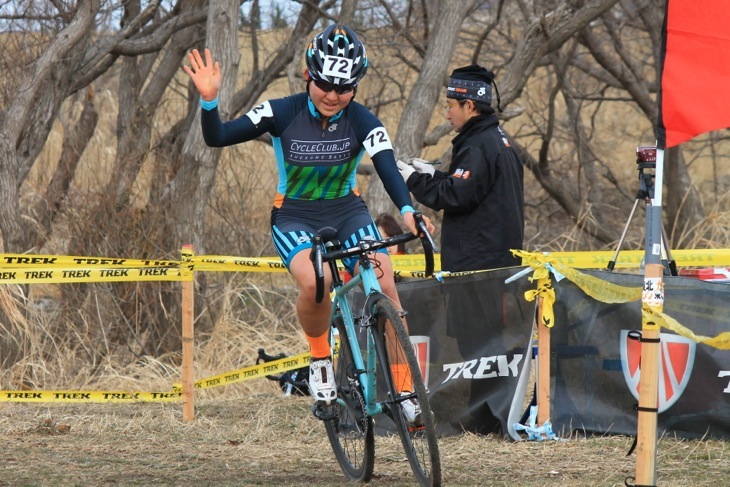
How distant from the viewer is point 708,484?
5234 mm

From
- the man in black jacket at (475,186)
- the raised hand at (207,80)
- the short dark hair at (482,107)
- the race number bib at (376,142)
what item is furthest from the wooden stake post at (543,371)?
the raised hand at (207,80)

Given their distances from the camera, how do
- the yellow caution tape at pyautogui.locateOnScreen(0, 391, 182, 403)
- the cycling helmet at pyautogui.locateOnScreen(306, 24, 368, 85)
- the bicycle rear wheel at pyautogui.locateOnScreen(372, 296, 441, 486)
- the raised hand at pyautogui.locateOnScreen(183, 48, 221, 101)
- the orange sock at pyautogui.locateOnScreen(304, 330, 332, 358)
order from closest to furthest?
the bicycle rear wheel at pyautogui.locateOnScreen(372, 296, 441, 486) < the raised hand at pyautogui.locateOnScreen(183, 48, 221, 101) < the cycling helmet at pyautogui.locateOnScreen(306, 24, 368, 85) < the orange sock at pyautogui.locateOnScreen(304, 330, 332, 358) < the yellow caution tape at pyautogui.locateOnScreen(0, 391, 182, 403)

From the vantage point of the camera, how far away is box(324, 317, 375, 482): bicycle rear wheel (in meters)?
5.24

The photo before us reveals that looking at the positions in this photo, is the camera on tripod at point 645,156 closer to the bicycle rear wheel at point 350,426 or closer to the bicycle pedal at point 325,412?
the bicycle rear wheel at point 350,426

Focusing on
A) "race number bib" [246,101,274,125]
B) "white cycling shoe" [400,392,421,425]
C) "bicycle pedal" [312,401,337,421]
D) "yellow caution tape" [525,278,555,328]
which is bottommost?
"bicycle pedal" [312,401,337,421]

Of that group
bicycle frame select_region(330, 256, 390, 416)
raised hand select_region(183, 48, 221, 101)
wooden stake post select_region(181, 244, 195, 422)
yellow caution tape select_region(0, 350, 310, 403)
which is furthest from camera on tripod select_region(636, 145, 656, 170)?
wooden stake post select_region(181, 244, 195, 422)

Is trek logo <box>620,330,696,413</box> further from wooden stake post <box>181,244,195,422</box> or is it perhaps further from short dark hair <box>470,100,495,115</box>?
wooden stake post <box>181,244,195,422</box>

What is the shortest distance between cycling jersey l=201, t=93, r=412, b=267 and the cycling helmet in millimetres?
275

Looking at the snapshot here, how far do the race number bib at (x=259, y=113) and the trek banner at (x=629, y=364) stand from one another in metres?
2.18

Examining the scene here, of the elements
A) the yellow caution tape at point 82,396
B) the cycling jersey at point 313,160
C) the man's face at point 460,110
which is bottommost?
the yellow caution tape at point 82,396

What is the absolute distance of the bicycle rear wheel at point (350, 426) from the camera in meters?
5.24

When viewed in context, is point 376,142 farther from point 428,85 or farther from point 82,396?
point 428,85

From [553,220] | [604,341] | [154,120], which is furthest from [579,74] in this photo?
[604,341]

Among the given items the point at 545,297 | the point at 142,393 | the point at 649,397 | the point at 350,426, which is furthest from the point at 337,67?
the point at 142,393
